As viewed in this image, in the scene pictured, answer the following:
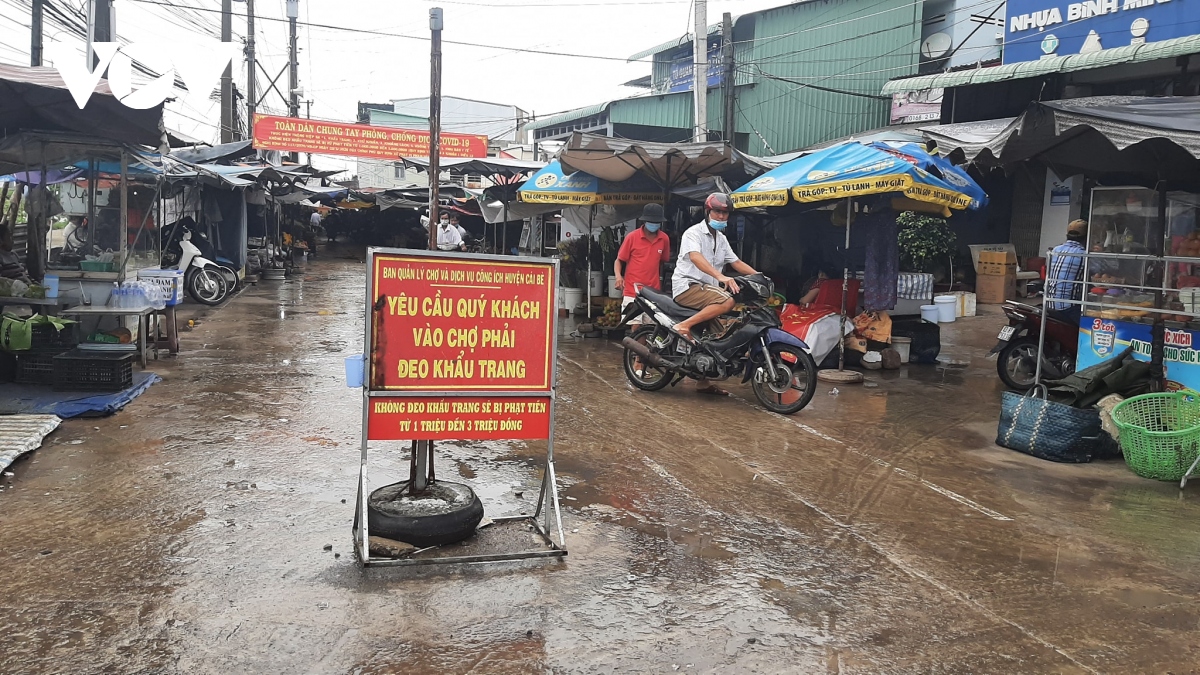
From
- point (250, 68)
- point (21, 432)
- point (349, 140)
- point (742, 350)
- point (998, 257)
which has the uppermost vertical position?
point (250, 68)

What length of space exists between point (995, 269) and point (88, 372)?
1481 centimetres

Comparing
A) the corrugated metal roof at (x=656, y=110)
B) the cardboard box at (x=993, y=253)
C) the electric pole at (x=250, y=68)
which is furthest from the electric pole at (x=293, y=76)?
the cardboard box at (x=993, y=253)

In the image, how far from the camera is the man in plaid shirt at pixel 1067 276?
8.27 metres

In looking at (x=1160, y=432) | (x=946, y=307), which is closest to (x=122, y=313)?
(x=1160, y=432)

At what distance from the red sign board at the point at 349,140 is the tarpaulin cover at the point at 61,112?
14.2 metres

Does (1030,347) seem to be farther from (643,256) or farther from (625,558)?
A: (625,558)

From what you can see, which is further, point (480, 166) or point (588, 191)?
point (480, 166)

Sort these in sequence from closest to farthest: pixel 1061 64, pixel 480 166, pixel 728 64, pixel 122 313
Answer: pixel 122 313 → pixel 1061 64 → pixel 728 64 → pixel 480 166

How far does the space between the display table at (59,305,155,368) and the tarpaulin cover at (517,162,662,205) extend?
18.1 ft

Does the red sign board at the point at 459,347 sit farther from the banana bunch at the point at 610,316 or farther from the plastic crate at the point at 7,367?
the banana bunch at the point at 610,316

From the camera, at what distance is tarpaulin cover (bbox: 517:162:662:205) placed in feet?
41.1

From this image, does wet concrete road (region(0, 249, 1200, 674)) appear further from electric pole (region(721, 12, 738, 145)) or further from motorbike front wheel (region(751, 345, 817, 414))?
electric pole (region(721, 12, 738, 145))

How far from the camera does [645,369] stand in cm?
865

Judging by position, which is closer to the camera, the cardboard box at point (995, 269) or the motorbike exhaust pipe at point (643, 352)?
the motorbike exhaust pipe at point (643, 352)
